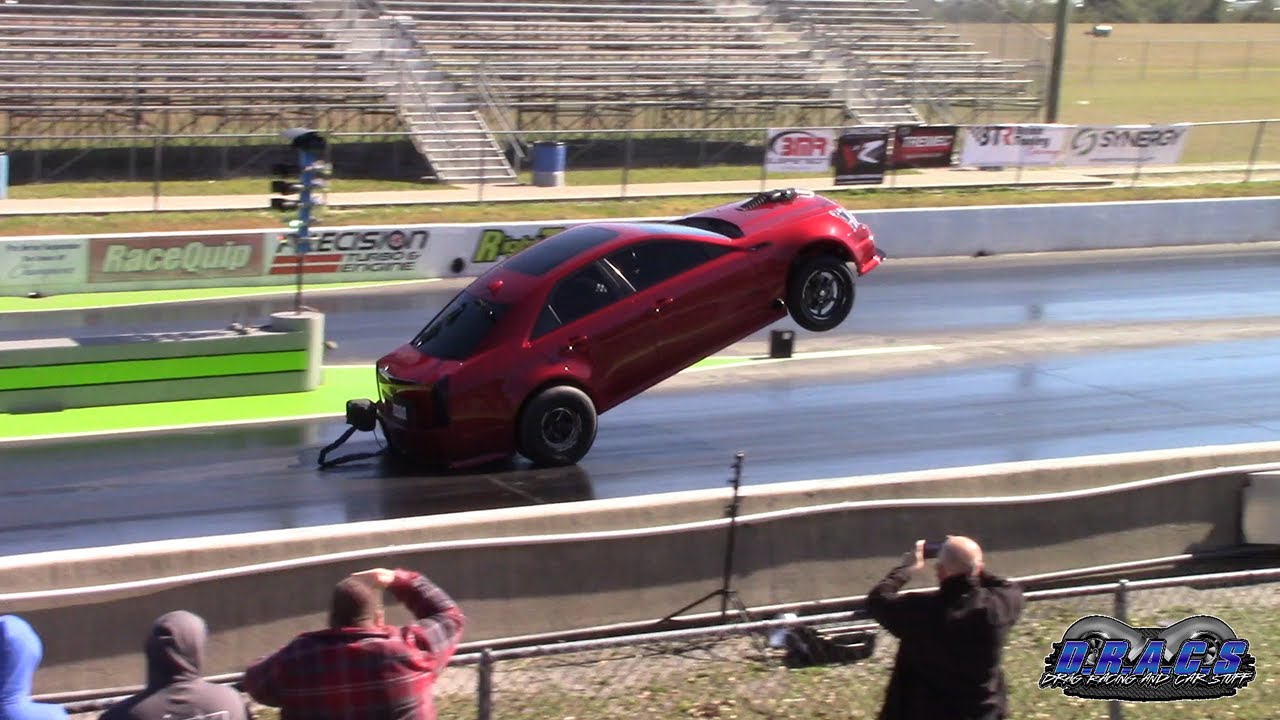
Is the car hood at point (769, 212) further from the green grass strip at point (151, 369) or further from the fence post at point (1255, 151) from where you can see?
the fence post at point (1255, 151)

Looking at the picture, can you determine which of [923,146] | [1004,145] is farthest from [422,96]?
[1004,145]

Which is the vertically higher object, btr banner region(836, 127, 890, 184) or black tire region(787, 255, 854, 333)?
btr banner region(836, 127, 890, 184)

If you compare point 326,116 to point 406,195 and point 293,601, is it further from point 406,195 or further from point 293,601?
point 293,601

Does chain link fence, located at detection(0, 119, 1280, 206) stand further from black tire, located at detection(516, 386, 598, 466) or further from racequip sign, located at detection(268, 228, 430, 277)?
black tire, located at detection(516, 386, 598, 466)

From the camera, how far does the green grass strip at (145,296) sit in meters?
19.8

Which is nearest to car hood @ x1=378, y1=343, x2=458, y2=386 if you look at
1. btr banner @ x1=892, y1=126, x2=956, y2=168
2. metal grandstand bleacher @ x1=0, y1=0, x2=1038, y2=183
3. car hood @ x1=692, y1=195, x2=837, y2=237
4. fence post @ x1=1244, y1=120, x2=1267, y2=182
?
car hood @ x1=692, y1=195, x2=837, y2=237

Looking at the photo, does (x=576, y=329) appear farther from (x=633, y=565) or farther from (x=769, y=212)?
(x=633, y=565)

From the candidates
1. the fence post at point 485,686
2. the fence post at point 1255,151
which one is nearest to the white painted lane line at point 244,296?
the fence post at point 485,686

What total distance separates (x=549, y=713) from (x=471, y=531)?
2.70m

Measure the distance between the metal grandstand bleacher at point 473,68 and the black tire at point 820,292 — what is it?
18.7 m

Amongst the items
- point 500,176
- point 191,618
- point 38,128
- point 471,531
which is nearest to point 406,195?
point 500,176

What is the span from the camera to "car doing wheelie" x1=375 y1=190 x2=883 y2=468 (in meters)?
12.0

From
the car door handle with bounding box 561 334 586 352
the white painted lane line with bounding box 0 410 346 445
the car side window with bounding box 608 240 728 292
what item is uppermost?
the car side window with bounding box 608 240 728 292

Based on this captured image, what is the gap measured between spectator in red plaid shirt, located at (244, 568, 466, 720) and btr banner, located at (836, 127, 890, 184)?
2435cm
